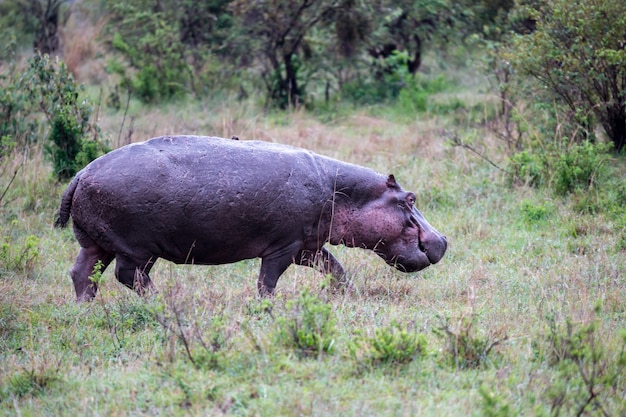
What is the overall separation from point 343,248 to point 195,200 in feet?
7.80

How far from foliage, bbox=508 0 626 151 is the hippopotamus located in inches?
148

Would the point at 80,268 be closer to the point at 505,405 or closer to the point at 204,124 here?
the point at 505,405

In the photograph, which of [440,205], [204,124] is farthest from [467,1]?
[440,205]

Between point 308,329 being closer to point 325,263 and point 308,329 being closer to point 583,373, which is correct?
point 583,373

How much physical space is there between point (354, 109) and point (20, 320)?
9399 mm

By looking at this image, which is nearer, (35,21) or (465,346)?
(465,346)

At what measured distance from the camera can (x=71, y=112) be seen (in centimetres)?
932

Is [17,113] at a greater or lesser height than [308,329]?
lesser

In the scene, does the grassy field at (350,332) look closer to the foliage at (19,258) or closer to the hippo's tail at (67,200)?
the foliage at (19,258)

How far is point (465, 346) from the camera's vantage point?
15.3ft

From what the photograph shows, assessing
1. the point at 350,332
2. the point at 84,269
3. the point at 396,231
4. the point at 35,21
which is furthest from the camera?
the point at 35,21

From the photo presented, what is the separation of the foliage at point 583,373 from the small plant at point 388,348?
2.45 feet

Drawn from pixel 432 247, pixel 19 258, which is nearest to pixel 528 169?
pixel 432 247

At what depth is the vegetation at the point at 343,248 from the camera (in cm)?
430
